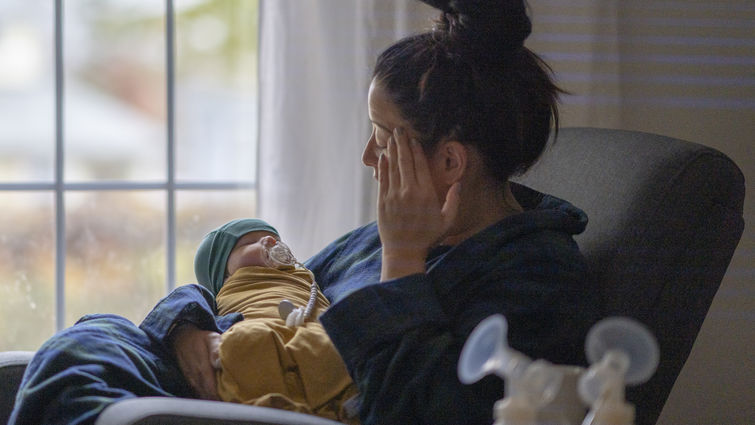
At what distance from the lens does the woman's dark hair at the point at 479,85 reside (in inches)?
47.1

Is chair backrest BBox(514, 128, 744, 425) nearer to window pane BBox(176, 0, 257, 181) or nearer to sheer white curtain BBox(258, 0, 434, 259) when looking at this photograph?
sheer white curtain BBox(258, 0, 434, 259)

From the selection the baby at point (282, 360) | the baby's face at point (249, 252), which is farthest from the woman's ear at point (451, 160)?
the baby's face at point (249, 252)

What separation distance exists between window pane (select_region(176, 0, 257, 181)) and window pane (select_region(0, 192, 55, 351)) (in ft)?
1.12

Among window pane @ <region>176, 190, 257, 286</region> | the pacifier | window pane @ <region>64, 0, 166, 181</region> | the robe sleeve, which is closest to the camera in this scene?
the robe sleeve

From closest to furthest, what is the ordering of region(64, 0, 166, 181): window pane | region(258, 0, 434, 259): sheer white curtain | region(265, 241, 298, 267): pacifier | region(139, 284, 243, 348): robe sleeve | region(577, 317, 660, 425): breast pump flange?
region(577, 317, 660, 425): breast pump flange, region(139, 284, 243, 348): robe sleeve, region(265, 241, 298, 267): pacifier, region(258, 0, 434, 259): sheer white curtain, region(64, 0, 166, 181): window pane

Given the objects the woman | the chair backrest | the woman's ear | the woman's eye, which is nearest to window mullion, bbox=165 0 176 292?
the woman

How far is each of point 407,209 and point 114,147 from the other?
120 centimetres

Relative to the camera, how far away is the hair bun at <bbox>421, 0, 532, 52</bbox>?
3.93 ft

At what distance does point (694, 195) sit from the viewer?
1182mm

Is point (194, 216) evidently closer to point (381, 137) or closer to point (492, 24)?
point (381, 137)

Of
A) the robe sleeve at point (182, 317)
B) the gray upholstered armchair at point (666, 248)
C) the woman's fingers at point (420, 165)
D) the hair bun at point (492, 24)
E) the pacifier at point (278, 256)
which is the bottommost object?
the robe sleeve at point (182, 317)

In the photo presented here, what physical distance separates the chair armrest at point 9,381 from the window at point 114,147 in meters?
0.91

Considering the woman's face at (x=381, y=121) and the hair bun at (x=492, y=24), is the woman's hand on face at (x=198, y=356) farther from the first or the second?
the hair bun at (x=492, y=24)

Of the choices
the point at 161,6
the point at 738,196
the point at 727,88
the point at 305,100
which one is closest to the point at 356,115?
the point at 305,100
